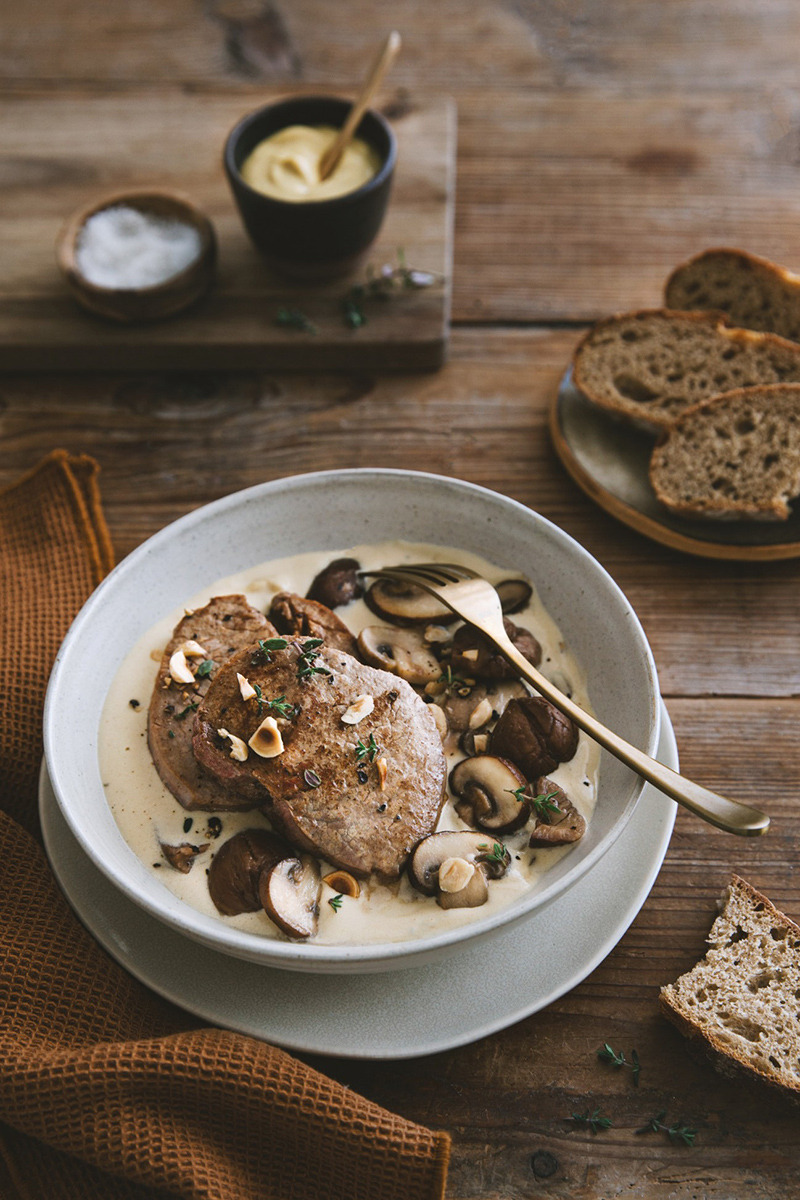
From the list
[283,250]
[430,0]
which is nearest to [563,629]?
[283,250]

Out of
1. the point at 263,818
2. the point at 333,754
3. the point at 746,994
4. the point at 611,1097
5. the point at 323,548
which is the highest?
the point at 333,754

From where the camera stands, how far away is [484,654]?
245 centimetres

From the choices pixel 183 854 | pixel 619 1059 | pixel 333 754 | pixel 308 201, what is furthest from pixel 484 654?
pixel 308 201

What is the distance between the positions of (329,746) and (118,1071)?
76cm

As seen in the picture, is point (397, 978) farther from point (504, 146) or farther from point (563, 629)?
point (504, 146)

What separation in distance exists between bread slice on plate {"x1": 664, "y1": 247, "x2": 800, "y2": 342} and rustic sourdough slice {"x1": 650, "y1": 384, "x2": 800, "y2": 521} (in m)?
0.45

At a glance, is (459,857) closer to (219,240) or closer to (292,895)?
(292,895)

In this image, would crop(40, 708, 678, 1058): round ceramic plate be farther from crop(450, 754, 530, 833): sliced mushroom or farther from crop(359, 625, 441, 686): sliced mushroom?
crop(359, 625, 441, 686): sliced mushroom

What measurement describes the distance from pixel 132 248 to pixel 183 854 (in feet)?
7.31

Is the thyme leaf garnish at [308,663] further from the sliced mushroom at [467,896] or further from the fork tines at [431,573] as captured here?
the sliced mushroom at [467,896]

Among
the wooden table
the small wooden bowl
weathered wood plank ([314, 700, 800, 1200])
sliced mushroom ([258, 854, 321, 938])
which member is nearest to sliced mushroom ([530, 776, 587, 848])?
weathered wood plank ([314, 700, 800, 1200])

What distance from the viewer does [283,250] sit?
3.42 metres

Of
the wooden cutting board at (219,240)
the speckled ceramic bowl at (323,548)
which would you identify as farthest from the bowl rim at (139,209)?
the speckled ceramic bowl at (323,548)

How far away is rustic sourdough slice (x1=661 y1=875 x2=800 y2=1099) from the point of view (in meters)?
2.13
